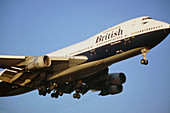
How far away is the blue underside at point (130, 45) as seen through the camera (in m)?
28.1

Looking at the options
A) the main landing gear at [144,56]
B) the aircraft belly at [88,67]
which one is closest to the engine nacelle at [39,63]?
the aircraft belly at [88,67]

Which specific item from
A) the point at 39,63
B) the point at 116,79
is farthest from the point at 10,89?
the point at 116,79

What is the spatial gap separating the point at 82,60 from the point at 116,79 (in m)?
8.33

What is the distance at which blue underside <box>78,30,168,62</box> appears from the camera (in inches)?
1107

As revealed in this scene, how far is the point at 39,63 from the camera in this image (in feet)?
98.4

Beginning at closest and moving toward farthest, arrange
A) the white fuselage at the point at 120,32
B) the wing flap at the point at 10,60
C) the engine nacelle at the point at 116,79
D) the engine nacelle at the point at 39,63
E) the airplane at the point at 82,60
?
the white fuselage at the point at 120,32 < the airplane at the point at 82,60 < the wing flap at the point at 10,60 < the engine nacelle at the point at 39,63 < the engine nacelle at the point at 116,79

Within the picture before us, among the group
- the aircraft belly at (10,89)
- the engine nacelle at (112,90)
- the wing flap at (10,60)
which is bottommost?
the engine nacelle at (112,90)

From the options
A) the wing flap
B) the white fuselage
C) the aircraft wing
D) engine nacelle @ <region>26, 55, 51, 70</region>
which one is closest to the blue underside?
the white fuselage

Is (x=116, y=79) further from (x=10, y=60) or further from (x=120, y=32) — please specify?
(x=10, y=60)

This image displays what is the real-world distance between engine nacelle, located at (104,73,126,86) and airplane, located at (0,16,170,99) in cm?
100

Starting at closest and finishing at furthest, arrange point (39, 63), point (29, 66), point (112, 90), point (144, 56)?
1. point (144, 56)
2. point (39, 63)
3. point (29, 66)
4. point (112, 90)

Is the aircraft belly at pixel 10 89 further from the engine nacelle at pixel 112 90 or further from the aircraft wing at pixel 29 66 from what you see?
the engine nacelle at pixel 112 90

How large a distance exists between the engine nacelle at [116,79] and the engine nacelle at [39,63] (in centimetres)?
1042

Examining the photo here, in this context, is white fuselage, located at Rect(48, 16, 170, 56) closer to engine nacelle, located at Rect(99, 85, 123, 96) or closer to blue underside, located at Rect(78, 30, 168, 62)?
blue underside, located at Rect(78, 30, 168, 62)
